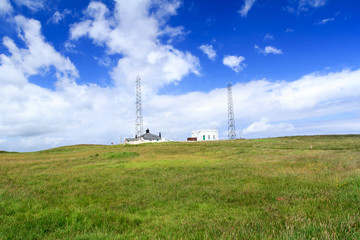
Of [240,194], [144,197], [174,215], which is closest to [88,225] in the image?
[174,215]

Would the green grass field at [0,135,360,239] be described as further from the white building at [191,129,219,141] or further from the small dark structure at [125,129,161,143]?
the small dark structure at [125,129,161,143]

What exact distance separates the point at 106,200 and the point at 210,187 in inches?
211

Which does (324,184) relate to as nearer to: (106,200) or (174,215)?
(174,215)

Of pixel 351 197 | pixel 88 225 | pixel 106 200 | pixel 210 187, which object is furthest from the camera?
pixel 210 187

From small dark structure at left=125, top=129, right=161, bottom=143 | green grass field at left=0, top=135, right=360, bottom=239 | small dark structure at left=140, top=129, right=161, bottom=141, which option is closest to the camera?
green grass field at left=0, top=135, right=360, bottom=239

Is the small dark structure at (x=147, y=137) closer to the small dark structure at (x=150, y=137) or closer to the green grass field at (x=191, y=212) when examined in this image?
the small dark structure at (x=150, y=137)

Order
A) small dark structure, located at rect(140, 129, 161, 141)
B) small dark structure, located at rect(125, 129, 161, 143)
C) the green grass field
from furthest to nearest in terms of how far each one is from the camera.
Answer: small dark structure, located at rect(140, 129, 161, 141), small dark structure, located at rect(125, 129, 161, 143), the green grass field

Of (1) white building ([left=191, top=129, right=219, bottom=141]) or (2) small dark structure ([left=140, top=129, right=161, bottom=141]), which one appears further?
(2) small dark structure ([left=140, top=129, right=161, bottom=141])

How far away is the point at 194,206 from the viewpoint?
8.45 meters

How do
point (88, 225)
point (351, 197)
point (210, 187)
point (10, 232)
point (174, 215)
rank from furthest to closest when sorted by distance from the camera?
point (210, 187), point (351, 197), point (174, 215), point (88, 225), point (10, 232)

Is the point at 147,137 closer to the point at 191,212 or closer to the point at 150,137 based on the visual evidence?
the point at 150,137

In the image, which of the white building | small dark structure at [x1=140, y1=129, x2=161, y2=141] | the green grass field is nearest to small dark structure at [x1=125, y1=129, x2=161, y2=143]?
small dark structure at [x1=140, y1=129, x2=161, y2=141]

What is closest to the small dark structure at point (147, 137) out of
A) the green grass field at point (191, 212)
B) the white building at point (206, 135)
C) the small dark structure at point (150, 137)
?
the small dark structure at point (150, 137)

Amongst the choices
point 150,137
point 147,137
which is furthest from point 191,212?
point 150,137
